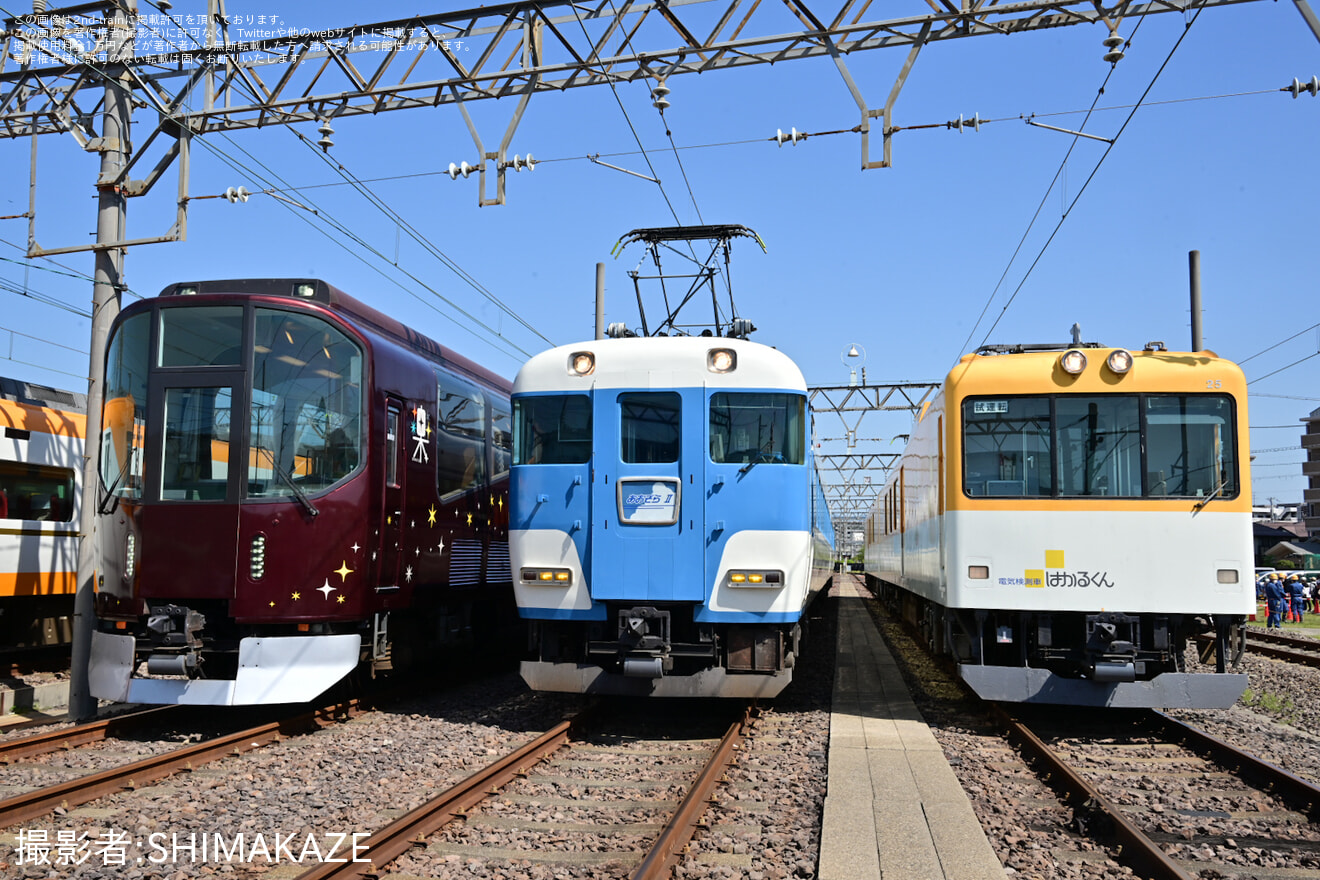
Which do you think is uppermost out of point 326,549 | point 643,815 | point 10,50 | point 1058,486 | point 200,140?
point 10,50

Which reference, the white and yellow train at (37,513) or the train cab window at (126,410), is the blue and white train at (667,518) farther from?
the white and yellow train at (37,513)

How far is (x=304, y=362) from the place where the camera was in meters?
8.27

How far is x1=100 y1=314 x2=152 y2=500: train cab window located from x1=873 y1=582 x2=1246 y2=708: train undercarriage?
674 cm

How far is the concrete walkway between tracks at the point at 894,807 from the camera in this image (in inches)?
190

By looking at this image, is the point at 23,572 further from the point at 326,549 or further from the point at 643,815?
the point at 643,815

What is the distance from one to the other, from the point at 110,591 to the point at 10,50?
5819 millimetres

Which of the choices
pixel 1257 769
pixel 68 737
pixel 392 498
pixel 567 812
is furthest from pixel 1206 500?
pixel 68 737

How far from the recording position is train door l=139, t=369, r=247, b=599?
788cm

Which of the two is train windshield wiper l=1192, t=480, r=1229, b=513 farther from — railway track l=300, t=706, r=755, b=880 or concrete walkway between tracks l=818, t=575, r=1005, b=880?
railway track l=300, t=706, r=755, b=880

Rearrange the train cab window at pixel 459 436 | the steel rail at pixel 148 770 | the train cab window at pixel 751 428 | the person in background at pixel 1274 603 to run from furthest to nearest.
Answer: the person in background at pixel 1274 603
the train cab window at pixel 459 436
the train cab window at pixel 751 428
the steel rail at pixel 148 770

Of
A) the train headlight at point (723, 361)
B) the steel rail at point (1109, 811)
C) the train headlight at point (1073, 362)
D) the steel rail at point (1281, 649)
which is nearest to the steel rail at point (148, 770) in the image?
the train headlight at point (723, 361)

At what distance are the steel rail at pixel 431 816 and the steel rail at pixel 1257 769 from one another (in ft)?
15.4

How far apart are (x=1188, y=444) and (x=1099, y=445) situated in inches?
26.8

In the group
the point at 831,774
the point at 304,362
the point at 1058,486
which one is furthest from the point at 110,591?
the point at 1058,486
